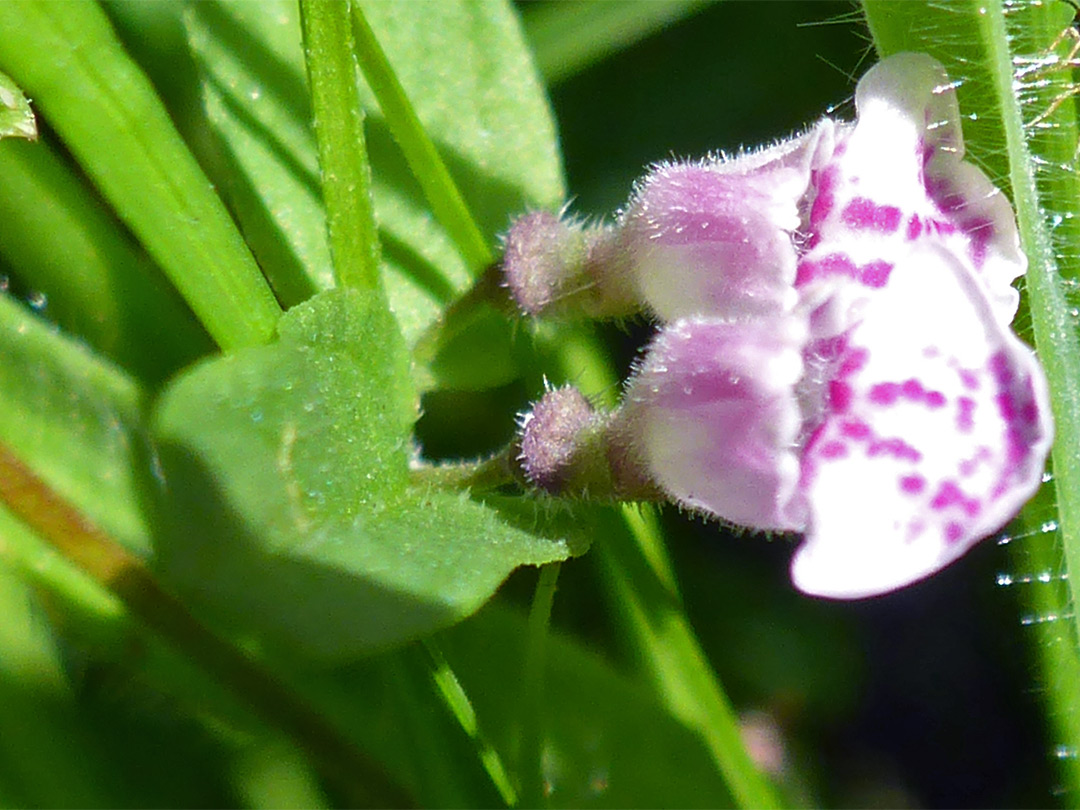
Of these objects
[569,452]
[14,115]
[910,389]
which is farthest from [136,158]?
[910,389]

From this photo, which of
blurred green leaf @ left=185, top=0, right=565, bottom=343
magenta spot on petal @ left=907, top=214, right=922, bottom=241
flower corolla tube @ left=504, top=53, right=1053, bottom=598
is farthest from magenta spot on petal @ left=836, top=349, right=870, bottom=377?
blurred green leaf @ left=185, top=0, right=565, bottom=343

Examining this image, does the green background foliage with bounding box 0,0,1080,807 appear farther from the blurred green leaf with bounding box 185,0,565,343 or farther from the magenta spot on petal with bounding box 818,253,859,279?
the magenta spot on petal with bounding box 818,253,859,279

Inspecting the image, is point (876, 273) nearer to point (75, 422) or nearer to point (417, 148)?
point (417, 148)

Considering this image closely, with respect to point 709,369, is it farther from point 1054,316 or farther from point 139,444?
point 139,444

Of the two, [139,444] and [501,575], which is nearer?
[501,575]

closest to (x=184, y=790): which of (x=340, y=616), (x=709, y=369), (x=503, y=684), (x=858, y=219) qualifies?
(x=503, y=684)

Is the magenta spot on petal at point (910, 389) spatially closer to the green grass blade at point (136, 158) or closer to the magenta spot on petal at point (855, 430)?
the magenta spot on petal at point (855, 430)

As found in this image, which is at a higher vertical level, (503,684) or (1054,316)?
(1054,316)
